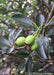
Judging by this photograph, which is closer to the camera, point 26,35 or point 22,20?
point 22,20

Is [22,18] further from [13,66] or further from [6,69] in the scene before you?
[6,69]

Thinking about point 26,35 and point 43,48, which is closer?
point 43,48

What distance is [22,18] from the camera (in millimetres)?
723

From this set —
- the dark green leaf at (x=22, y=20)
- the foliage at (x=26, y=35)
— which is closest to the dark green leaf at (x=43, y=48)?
the foliage at (x=26, y=35)

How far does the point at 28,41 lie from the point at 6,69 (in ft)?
4.44

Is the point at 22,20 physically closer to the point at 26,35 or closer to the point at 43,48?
the point at 43,48

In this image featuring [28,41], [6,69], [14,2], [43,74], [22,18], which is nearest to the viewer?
[28,41]

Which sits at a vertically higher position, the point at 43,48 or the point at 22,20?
the point at 22,20

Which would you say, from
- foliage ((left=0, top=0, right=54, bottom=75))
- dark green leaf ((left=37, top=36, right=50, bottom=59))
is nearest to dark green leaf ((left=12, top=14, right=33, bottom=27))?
foliage ((left=0, top=0, right=54, bottom=75))

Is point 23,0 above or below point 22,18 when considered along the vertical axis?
above

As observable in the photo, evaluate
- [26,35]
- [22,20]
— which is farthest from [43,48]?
[26,35]

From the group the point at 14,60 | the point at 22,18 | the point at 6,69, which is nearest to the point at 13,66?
the point at 14,60

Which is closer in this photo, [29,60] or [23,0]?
[29,60]

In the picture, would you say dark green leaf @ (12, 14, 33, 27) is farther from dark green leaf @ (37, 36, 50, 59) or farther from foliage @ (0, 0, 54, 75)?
dark green leaf @ (37, 36, 50, 59)
